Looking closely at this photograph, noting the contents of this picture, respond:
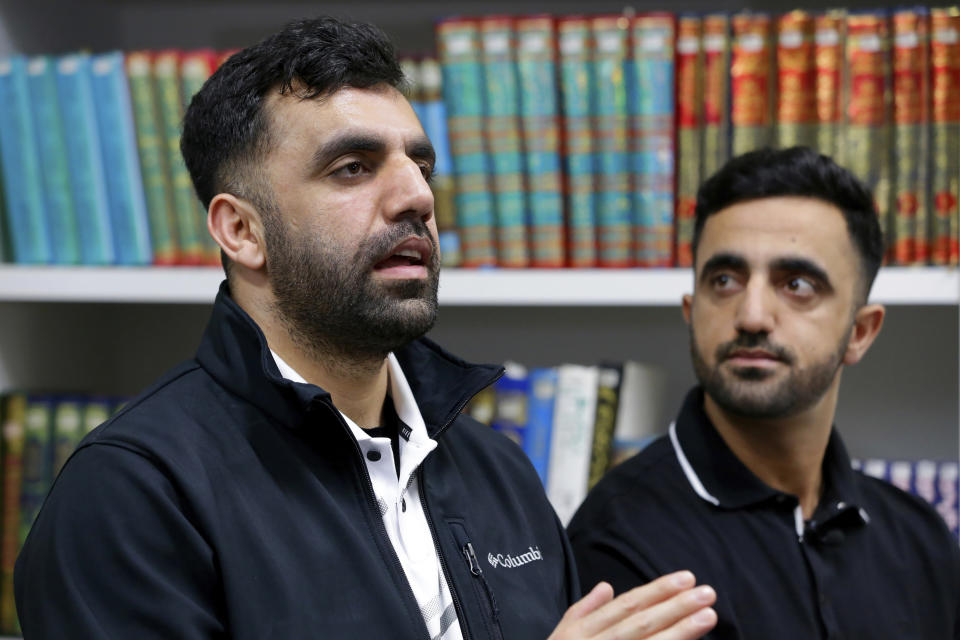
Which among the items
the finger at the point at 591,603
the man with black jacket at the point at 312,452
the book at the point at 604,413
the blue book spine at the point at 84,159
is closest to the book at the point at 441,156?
the book at the point at 604,413

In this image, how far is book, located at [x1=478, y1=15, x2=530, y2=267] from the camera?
4.76ft

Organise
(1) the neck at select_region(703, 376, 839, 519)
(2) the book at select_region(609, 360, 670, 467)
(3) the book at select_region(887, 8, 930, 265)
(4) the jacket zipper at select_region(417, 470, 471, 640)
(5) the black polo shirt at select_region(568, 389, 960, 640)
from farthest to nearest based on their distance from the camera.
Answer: (2) the book at select_region(609, 360, 670, 467), (3) the book at select_region(887, 8, 930, 265), (1) the neck at select_region(703, 376, 839, 519), (5) the black polo shirt at select_region(568, 389, 960, 640), (4) the jacket zipper at select_region(417, 470, 471, 640)

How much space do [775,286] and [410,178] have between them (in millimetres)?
544

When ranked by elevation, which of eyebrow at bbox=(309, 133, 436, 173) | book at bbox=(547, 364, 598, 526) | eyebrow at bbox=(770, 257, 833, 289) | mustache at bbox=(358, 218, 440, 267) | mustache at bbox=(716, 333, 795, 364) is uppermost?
eyebrow at bbox=(309, 133, 436, 173)

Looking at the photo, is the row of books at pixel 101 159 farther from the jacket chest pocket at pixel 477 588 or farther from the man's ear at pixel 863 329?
the man's ear at pixel 863 329

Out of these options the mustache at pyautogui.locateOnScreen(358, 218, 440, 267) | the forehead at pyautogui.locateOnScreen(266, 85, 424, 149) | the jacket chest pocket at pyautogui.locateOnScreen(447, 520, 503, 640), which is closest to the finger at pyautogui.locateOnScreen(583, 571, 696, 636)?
the jacket chest pocket at pyautogui.locateOnScreen(447, 520, 503, 640)

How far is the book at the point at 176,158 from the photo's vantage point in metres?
1.48

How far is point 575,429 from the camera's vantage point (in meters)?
1.51

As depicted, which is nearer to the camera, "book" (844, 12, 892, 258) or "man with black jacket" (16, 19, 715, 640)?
"man with black jacket" (16, 19, 715, 640)

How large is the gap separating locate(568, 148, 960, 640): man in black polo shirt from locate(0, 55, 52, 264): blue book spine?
2.87 ft

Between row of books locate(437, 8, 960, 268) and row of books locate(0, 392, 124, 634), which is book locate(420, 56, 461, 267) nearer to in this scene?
row of books locate(437, 8, 960, 268)

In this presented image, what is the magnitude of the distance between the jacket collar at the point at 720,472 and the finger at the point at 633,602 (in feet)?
1.35

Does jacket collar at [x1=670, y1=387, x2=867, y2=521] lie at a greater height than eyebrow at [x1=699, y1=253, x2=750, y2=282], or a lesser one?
lesser

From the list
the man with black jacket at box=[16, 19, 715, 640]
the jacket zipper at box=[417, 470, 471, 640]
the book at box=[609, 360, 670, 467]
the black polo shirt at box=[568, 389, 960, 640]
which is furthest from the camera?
the book at box=[609, 360, 670, 467]
